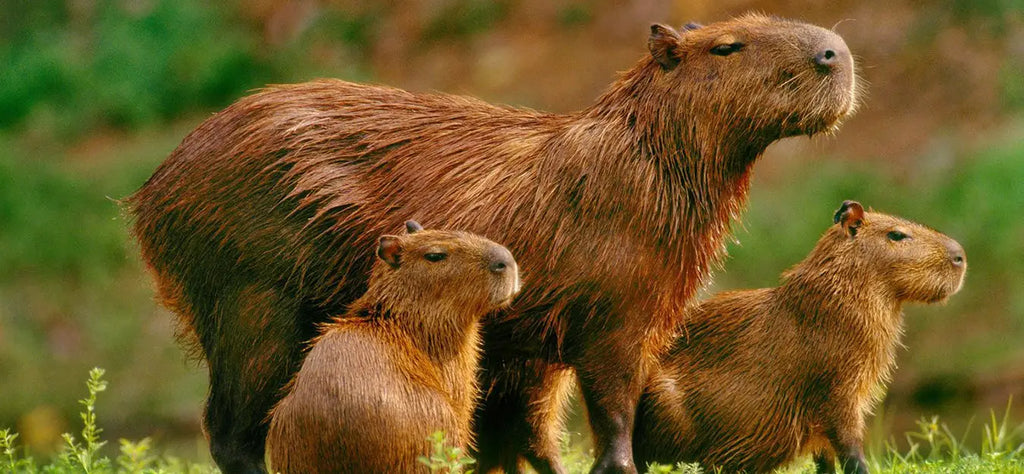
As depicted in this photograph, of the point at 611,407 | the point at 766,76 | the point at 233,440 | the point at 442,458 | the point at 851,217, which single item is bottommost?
the point at 233,440

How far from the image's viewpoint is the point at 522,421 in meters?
6.12

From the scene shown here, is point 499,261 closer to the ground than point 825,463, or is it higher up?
higher up

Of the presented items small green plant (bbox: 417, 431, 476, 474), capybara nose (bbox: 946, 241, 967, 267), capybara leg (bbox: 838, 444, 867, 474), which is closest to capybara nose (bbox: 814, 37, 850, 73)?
capybara nose (bbox: 946, 241, 967, 267)

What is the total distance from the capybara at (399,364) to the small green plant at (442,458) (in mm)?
98

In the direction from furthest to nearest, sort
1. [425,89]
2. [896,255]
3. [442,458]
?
[425,89], [896,255], [442,458]

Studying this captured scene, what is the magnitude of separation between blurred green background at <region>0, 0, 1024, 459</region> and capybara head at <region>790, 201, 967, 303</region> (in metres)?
3.50

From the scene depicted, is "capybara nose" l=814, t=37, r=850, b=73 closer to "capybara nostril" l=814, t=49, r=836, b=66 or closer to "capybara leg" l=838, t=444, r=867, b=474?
"capybara nostril" l=814, t=49, r=836, b=66

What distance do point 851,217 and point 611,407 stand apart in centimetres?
135

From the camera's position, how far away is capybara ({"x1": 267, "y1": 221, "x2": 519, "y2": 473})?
4.91 meters

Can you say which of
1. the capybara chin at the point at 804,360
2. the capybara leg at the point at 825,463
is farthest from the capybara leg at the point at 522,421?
the capybara leg at the point at 825,463

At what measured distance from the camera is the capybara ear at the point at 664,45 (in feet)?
18.2

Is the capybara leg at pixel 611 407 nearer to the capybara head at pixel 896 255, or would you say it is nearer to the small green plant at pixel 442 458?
the small green plant at pixel 442 458

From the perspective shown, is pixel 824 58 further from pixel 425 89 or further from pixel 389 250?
pixel 425 89

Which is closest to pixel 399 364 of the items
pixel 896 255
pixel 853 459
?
pixel 853 459
